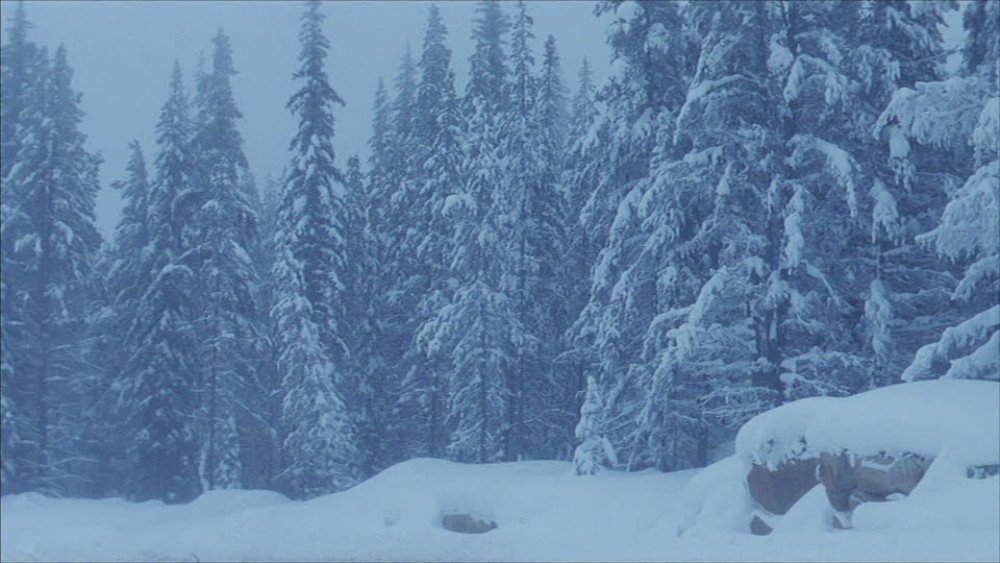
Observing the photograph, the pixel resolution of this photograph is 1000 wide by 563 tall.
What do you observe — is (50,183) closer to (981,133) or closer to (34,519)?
(34,519)

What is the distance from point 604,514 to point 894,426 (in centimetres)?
728

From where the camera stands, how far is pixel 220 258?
116 ft

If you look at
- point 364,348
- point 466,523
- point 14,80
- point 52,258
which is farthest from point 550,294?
point 14,80

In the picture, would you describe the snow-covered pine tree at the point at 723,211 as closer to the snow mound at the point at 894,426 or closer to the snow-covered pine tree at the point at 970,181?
the snow-covered pine tree at the point at 970,181

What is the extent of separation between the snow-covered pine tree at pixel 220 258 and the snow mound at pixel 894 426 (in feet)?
77.1

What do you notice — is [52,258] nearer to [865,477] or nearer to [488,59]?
[488,59]

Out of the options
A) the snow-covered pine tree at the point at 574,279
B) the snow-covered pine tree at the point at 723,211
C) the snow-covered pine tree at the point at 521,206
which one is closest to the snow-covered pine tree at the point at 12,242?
the snow-covered pine tree at the point at 723,211

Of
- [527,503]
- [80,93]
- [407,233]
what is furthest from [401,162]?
[527,503]

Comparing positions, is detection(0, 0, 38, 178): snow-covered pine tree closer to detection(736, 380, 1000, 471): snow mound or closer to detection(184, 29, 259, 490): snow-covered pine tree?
detection(184, 29, 259, 490): snow-covered pine tree

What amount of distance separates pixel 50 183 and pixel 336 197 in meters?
9.18

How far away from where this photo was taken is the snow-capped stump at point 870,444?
1316 cm

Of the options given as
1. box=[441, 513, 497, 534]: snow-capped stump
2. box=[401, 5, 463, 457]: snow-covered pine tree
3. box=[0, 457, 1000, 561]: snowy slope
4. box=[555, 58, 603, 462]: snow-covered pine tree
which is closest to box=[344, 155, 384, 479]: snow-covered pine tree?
box=[401, 5, 463, 457]: snow-covered pine tree

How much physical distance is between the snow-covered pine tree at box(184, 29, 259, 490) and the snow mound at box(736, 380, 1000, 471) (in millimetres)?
23501

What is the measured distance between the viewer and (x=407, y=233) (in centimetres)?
3875
